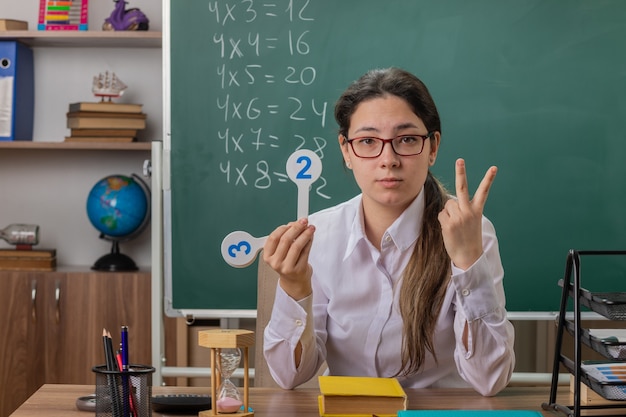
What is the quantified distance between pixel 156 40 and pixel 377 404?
229 centimetres

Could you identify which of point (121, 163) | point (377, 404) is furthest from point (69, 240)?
point (377, 404)

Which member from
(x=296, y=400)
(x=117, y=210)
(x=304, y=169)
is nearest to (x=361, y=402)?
(x=296, y=400)

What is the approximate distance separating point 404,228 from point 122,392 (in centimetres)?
76

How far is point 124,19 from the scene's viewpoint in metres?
3.25

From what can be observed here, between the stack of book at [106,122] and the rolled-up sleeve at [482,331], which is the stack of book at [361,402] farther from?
the stack of book at [106,122]

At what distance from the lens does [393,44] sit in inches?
106

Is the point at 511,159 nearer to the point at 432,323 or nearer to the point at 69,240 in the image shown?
the point at 432,323

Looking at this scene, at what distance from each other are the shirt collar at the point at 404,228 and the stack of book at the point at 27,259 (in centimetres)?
177

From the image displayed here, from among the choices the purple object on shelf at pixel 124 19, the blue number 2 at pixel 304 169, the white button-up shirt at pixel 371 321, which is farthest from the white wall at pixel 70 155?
the blue number 2 at pixel 304 169

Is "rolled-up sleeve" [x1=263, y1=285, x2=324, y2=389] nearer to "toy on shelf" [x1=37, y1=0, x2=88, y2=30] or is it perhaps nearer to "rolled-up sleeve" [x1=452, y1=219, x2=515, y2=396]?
"rolled-up sleeve" [x1=452, y1=219, x2=515, y2=396]

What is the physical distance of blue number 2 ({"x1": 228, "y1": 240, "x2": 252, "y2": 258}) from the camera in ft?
5.08

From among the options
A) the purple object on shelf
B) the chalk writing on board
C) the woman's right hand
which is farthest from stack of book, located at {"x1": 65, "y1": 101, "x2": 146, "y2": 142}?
the woman's right hand

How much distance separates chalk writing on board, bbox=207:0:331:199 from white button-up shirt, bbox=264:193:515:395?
81 centimetres

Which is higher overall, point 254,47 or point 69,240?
point 254,47
